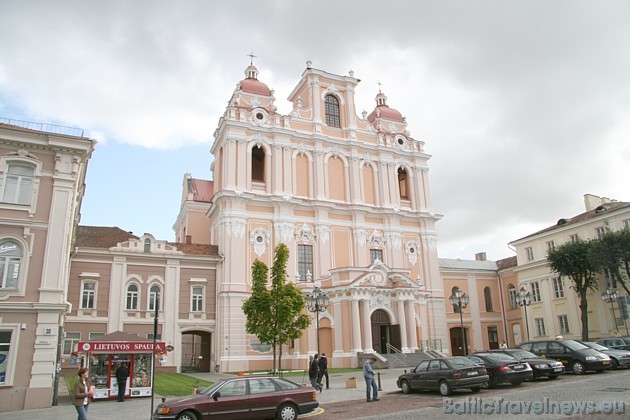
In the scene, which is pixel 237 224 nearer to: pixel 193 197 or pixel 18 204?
pixel 193 197

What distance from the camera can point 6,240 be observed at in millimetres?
20922

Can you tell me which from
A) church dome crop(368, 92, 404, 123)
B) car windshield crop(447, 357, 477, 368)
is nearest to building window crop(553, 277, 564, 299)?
church dome crop(368, 92, 404, 123)

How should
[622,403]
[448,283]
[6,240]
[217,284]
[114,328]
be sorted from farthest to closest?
[448,283], [217,284], [114,328], [6,240], [622,403]

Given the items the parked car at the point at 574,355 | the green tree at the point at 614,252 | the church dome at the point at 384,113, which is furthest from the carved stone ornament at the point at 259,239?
the green tree at the point at 614,252

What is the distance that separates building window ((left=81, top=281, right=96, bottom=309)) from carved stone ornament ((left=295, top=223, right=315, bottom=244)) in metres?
15.3

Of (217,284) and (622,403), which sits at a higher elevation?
(217,284)

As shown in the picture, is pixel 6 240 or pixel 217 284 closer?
pixel 6 240

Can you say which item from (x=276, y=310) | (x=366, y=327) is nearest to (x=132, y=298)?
(x=276, y=310)

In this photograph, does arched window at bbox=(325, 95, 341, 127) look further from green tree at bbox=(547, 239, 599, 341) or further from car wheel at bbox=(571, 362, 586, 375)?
car wheel at bbox=(571, 362, 586, 375)

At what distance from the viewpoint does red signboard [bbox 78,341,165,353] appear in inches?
840

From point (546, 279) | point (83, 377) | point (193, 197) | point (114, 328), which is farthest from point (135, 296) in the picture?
point (546, 279)

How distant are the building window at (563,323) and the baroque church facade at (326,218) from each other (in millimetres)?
11354

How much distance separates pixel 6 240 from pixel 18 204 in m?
1.55

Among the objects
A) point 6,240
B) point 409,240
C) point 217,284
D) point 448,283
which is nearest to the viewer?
point 6,240
